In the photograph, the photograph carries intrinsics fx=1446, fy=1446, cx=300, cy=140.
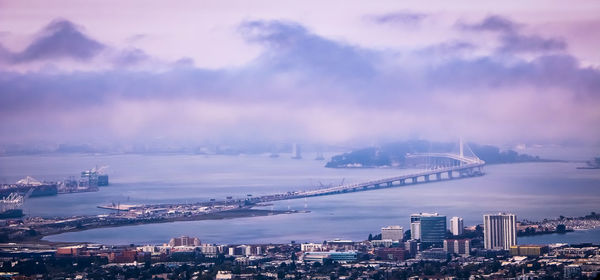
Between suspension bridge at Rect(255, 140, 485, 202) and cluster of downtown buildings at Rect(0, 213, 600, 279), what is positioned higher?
suspension bridge at Rect(255, 140, 485, 202)

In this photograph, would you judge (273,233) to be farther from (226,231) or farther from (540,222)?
(540,222)

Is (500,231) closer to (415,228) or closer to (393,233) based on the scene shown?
(415,228)

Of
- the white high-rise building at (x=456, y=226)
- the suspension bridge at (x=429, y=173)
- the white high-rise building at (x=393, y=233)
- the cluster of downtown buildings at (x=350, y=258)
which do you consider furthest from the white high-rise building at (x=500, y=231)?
the suspension bridge at (x=429, y=173)

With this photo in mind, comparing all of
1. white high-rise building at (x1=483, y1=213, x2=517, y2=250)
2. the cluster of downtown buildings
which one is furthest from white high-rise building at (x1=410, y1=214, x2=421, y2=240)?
white high-rise building at (x1=483, y1=213, x2=517, y2=250)

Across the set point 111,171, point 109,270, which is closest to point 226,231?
point 109,270

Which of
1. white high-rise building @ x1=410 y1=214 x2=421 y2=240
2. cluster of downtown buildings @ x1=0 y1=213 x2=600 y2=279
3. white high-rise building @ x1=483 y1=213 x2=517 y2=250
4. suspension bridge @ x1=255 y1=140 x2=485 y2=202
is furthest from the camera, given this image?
suspension bridge @ x1=255 y1=140 x2=485 y2=202

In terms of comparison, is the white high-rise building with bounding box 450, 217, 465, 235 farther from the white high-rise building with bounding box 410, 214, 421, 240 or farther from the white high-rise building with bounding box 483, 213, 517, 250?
the white high-rise building with bounding box 483, 213, 517, 250
